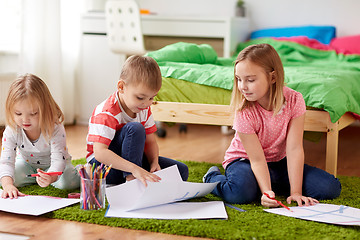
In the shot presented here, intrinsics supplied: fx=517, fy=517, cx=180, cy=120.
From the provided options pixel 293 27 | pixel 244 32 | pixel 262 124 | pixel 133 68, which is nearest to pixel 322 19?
pixel 293 27

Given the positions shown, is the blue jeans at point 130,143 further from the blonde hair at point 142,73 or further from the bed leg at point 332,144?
the bed leg at point 332,144

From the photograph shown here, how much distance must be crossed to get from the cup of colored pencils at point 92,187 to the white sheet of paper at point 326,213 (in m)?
0.49

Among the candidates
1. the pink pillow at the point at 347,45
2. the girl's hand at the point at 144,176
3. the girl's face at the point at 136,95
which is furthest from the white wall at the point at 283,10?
the girl's hand at the point at 144,176

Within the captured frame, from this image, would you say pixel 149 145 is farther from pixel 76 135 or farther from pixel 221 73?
pixel 76 135

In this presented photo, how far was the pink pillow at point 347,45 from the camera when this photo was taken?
327cm

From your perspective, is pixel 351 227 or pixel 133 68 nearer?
pixel 351 227

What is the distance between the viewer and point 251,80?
1628 mm

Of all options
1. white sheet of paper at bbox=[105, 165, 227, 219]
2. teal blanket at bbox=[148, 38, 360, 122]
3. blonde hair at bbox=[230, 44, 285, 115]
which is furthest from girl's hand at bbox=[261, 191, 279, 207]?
teal blanket at bbox=[148, 38, 360, 122]

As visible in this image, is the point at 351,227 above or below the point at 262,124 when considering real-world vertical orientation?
below

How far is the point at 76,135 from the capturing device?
3.07 m

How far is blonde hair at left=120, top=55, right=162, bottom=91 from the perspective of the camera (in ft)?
5.14

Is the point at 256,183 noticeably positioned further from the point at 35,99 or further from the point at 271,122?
the point at 35,99

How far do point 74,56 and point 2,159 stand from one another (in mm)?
1896

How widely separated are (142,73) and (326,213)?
68 centimetres
